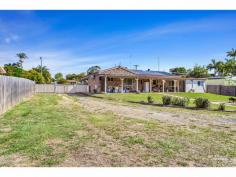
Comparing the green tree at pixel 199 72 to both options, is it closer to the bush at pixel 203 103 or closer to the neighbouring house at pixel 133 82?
the neighbouring house at pixel 133 82

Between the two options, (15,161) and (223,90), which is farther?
(223,90)

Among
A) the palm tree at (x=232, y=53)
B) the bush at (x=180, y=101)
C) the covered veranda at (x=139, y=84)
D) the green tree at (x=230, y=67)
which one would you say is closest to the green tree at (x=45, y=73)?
the covered veranda at (x=139, y=84)

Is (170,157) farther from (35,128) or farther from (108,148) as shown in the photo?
(35,128)

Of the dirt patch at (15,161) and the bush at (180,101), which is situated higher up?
the bush at (180,101)

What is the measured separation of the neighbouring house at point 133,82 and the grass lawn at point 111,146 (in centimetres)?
2338

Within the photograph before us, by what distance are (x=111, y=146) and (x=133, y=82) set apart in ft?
96.6

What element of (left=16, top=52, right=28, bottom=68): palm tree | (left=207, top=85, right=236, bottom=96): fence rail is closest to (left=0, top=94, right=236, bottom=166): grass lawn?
(left=207, top=85, right=236, bottom=96): fence rail

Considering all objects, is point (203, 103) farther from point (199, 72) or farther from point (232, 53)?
point (199, 72)

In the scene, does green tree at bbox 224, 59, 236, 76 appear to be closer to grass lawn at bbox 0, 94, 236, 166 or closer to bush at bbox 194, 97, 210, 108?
bush at bbox 194, 97, 210, 108

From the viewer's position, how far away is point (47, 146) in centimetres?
523

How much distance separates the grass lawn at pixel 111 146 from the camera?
4.33 m

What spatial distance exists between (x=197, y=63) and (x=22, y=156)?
5923cm

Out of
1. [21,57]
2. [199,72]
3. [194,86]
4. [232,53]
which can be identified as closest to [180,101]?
[232,53]

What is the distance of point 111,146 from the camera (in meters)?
5.40
